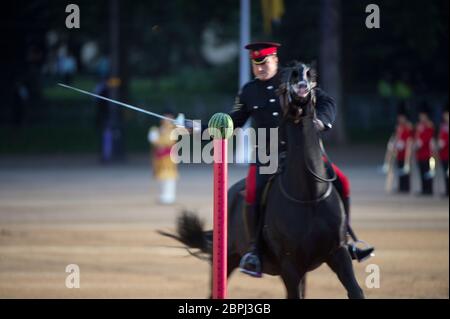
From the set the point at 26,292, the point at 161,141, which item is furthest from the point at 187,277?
the point at 161,141

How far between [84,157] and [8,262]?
21.9 m

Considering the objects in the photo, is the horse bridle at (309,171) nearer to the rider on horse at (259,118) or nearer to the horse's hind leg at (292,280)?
the rider on horse at (259,118)

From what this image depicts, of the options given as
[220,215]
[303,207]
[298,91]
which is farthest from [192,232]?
[220,215]

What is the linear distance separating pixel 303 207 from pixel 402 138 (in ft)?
54.3

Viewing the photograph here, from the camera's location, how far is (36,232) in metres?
17.2

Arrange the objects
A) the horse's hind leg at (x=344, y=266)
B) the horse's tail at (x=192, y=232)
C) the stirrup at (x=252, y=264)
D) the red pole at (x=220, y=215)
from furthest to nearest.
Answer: the horse's tail at (x=192, y=232)
the stirrup at (x=252, y=264)
the horse's hind leg at (x=344, y=266)
the red pole at (x=220, y=215)

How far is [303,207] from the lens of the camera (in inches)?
344

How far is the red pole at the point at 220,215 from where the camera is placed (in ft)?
22.2

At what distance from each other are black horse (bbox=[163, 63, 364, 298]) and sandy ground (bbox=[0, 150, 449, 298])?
68.8 inches

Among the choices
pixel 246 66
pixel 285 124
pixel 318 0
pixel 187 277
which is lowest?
pixel 187 277


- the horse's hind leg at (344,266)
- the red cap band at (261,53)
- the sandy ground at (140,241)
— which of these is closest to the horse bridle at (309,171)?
the horse's hind leg at (344,266)

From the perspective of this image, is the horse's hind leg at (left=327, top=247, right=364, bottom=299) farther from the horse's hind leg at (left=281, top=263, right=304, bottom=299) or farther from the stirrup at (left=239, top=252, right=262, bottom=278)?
the stirrup at (left=239, top=252, right=262, bottom=278)

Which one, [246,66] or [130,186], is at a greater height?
[246,66]
